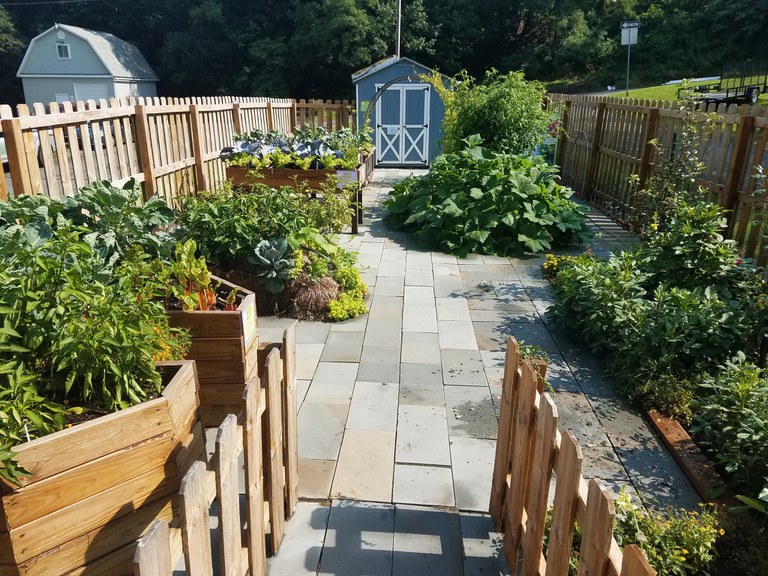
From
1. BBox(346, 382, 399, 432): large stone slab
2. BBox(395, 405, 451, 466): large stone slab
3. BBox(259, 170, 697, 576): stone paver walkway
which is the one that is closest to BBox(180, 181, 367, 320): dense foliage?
BBox(259, 170, 697, 576): stone paver walkway

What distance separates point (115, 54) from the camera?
119 feet

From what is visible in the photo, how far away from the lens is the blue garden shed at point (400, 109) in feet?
51.4

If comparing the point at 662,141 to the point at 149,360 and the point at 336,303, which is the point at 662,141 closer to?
the point at 336,303

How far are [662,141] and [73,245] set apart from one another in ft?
25.2

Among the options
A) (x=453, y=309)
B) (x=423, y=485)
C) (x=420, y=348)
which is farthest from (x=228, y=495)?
(x=453, y=309)

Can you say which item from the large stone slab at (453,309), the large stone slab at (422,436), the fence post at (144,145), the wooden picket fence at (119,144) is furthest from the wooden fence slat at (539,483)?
the fence post at (144,145)

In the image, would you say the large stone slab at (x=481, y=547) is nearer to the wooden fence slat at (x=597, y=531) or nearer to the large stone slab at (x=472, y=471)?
the large stone slab at (x=472, y=471)

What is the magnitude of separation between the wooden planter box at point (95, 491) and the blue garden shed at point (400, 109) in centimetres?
1431

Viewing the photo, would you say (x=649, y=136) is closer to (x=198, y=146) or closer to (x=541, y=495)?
(x=198, y=146)

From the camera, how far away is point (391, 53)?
29.3 m

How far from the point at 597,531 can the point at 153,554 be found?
3.57 ft

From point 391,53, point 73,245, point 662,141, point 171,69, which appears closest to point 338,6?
point 391,53

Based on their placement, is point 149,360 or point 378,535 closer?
point 149,360

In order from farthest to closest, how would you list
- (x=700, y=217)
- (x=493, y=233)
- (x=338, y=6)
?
(x=338, y=6) < (x=493, y=233) < (x=700, y=217)
